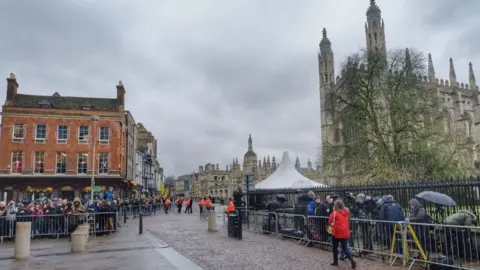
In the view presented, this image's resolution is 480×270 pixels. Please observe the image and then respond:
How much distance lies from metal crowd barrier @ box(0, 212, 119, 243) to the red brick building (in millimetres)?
21464

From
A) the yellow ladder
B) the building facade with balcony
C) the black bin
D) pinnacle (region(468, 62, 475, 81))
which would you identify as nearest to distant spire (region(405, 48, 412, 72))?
the black bin

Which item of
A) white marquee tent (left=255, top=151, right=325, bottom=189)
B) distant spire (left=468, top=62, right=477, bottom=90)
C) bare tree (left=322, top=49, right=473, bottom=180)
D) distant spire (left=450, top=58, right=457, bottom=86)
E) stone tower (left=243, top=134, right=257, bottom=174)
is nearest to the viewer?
bare tree (left=322, top=49, right=473, bottom=180)

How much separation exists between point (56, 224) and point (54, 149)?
26246mm

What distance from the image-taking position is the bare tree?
25.8m

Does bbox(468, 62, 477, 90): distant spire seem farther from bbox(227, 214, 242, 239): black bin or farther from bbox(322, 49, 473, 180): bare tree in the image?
bbox(227, 214, 242, 239): black bin

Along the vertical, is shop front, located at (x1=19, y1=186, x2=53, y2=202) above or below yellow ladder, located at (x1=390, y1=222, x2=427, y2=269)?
above

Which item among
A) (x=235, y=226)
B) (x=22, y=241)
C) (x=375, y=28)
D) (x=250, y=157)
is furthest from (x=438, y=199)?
(x=250, y=157)

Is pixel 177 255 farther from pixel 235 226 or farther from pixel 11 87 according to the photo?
pixel 11 87

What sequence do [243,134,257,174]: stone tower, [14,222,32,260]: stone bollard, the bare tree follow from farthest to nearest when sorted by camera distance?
1. [243,134,257,174]: stone tower
2. the bare tree
3. [14,222,32,260]: stone bollard

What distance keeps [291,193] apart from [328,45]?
2377 inches

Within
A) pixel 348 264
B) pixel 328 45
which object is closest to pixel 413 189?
pixel 348 264

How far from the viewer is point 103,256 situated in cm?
1167

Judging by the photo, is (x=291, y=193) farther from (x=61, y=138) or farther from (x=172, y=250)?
(x=61, y=138)

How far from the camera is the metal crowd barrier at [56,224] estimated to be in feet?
54.4
